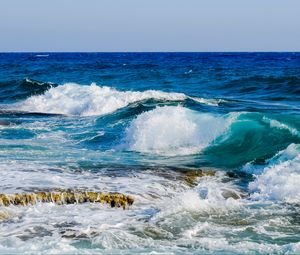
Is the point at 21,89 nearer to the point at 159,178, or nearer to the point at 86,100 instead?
the point at 86,100

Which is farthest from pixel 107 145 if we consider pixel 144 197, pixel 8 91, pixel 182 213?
pixel 8 91

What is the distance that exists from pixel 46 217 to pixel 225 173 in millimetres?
4625

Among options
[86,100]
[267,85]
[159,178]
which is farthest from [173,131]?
[267,85]

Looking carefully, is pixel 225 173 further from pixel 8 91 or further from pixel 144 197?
pixel 8 91

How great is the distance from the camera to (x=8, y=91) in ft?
110

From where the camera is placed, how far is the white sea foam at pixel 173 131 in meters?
15.0

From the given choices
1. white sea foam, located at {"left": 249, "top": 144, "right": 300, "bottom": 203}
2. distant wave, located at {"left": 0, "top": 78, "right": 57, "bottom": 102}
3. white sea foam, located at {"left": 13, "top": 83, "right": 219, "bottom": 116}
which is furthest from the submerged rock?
distant wave, located at {"left": 0, "top": 78, "right": 57, "bottom": 102}

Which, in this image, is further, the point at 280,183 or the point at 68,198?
the point at 280,183

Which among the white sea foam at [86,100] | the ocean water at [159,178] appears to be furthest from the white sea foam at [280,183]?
the white sea foam at [86,100]

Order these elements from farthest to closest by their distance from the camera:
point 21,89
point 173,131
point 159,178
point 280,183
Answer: point 21,89 < point 173,131 < point 159,178 < point 280,183

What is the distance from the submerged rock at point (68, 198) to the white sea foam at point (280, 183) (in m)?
2.25

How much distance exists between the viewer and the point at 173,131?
15953 millimetres

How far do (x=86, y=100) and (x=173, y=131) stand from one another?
10.8 meters

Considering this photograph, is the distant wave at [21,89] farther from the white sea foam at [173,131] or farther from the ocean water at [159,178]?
the white sea foam at [173,131]
